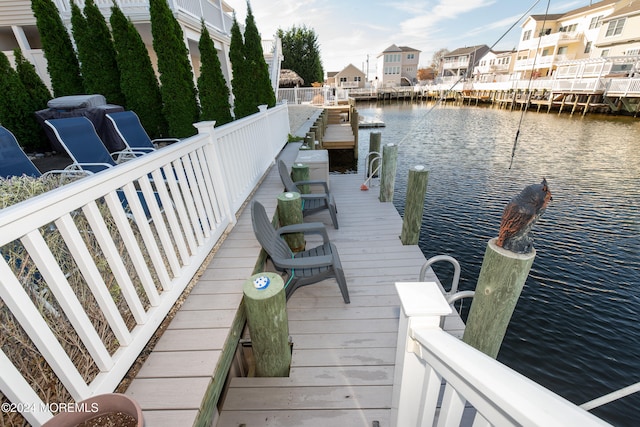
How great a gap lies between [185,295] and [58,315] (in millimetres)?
780

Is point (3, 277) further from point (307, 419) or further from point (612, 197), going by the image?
point (612, 197)

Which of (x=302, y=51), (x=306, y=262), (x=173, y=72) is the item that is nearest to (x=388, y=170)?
(x=306, y=262)

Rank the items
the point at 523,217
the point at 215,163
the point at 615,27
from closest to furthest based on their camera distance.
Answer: the point at 523,217, the point at 215,163, the point at 615,27

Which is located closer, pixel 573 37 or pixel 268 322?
pixel 268 322

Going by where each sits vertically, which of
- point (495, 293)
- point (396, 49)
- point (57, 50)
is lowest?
point (495, 293)

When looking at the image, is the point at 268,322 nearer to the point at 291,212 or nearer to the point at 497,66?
the point at 291,212

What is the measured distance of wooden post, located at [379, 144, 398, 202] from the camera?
4.77 m

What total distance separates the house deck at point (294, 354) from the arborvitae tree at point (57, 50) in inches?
273

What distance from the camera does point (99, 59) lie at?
625 cm

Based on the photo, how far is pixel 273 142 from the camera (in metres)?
6.27

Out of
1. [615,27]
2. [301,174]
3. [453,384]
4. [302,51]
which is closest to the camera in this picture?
[453,384]

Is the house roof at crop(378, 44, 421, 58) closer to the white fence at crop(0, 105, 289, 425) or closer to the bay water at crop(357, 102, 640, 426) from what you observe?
the bay water at crop(357, 102, 640, 426)

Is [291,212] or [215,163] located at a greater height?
[215,163]

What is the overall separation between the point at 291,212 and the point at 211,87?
512 centimetres
